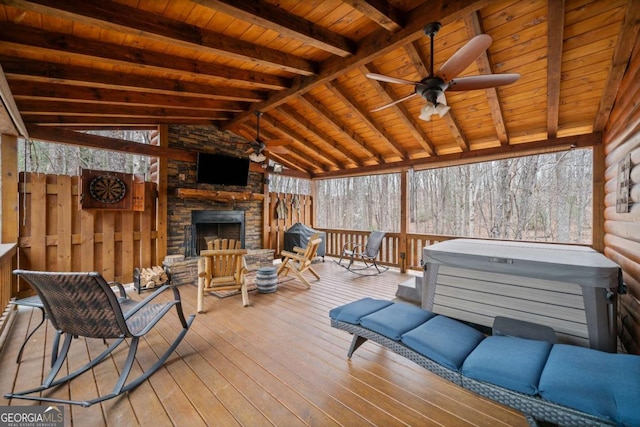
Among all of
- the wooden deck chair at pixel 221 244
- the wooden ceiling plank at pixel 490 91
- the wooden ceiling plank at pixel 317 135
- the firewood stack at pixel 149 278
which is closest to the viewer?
the wooden ceiling plank at pixel 490 91

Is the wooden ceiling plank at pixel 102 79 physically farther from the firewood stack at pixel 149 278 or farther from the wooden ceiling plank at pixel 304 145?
the firewood stack at pixel 149 278

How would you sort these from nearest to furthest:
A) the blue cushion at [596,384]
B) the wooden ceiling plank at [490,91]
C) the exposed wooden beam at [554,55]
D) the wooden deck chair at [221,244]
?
the blue cushion at [596,384] → the exposed wooden beam at [554,55] → the wooden ceiling plank at [490,91] → the wooden deck chair at [221,244]

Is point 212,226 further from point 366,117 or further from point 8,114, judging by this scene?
point 366,117

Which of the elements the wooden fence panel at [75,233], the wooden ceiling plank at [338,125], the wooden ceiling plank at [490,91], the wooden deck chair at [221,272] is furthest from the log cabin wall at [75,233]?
the wooden ceiling plank at [490,91]

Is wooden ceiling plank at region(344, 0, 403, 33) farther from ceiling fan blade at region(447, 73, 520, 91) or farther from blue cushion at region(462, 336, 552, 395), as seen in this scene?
blue cushion at region(462, 336, 552, 395)

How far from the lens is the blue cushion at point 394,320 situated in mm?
2146

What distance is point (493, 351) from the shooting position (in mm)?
1788

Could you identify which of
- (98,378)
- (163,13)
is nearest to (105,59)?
(163,13)

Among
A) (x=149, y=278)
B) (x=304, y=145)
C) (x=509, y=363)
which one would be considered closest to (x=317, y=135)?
(x=304, y=145)

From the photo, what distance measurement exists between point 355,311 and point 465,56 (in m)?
2.50

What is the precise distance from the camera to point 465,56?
2350 mm

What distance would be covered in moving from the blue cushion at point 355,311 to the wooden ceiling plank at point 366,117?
3.33 m

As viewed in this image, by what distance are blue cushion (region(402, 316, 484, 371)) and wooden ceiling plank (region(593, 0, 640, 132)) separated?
3132mm

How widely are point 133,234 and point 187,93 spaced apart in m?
2.91
